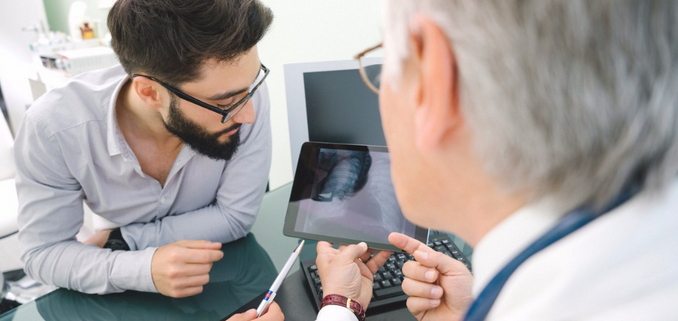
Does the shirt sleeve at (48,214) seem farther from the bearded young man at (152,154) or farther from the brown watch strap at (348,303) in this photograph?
the brown watch strap at (348,303)

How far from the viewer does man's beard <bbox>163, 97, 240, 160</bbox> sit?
1118 mm

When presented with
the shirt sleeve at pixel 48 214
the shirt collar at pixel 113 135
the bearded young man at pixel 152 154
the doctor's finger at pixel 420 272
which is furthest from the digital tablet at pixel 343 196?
the shirt collar at pixel 113 135

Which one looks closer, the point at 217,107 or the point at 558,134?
the point at 558,134

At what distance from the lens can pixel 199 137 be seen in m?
1.14

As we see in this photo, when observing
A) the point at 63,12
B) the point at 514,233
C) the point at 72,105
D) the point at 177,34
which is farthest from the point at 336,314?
the point at 63,12

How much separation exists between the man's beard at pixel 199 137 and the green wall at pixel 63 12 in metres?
2.97

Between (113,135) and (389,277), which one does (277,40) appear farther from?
(389,277)

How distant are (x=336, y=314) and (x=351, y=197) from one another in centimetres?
26

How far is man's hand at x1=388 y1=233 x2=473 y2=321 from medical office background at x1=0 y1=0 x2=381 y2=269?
607mm

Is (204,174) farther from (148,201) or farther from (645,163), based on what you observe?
(645,163)

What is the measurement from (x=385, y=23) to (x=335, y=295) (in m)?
0.52

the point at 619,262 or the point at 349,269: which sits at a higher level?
the point at 619,262

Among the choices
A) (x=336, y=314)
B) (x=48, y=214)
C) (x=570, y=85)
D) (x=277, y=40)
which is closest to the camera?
A: (x=570, y=85)

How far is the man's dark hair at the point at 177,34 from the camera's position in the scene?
97 centimetres
